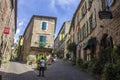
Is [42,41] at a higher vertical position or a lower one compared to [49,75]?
higher

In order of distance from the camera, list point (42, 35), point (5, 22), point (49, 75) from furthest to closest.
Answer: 1. point (42, 35)
2. point (5, 22)
3. point (49, 75)

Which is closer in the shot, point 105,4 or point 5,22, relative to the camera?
point 105,4

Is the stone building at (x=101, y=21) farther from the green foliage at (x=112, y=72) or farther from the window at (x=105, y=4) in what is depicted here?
the green foliage at (x=112, y=72)

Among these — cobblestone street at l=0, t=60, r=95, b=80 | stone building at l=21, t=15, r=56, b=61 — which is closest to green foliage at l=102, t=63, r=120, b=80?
cobblestone street at l=0, t=60, r=95, b=80

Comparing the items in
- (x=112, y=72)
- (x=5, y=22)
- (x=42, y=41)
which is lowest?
(x=112, y=72)

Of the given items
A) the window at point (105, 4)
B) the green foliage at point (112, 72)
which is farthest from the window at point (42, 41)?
the green foliage at point (112, 72)

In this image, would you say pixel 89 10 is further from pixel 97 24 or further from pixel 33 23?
pixel 33 23

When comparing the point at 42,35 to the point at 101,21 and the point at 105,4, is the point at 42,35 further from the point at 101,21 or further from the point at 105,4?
the point at 105,4

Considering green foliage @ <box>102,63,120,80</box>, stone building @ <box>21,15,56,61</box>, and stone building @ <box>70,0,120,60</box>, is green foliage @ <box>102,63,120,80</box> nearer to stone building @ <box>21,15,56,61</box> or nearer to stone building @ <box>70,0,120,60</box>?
stone building @ <box>70,0,120,60</box>

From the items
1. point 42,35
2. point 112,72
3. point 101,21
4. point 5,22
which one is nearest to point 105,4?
point 101,21

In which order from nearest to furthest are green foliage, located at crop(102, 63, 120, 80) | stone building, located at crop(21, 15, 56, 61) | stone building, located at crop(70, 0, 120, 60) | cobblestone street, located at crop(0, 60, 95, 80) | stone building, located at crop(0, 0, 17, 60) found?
1. green foliage, located at crop(102, 63, 120, 80)
2. stone building, located at crop(70, 0, 120, 60)
3. cobblestone street, located at crop(0, 60, 95, 80)
4. stone building, located at crop(0, 0, 17, 60)
5. stone building, located at crop(21, 15, 56, 61)

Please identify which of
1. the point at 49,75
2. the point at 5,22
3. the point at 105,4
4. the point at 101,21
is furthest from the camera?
the point at 5,22

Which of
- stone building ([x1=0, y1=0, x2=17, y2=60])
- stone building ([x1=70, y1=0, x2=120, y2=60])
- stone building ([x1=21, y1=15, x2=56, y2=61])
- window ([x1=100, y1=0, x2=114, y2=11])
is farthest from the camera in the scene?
stone building ([x1=21, y1=15, x2=56, y2=61])

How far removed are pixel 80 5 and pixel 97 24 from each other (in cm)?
1020
